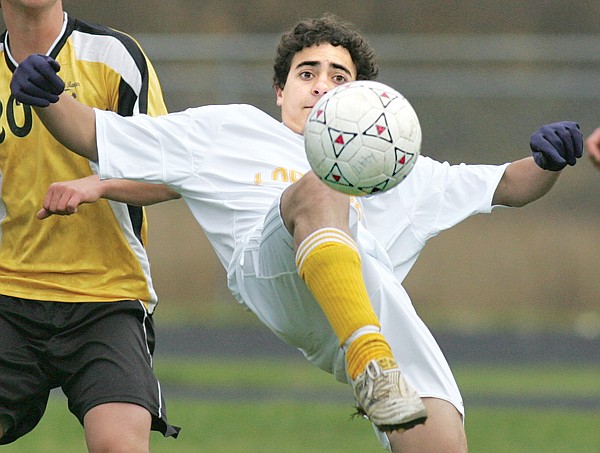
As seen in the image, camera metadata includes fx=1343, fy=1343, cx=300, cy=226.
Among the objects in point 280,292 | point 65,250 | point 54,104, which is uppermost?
point 54,104

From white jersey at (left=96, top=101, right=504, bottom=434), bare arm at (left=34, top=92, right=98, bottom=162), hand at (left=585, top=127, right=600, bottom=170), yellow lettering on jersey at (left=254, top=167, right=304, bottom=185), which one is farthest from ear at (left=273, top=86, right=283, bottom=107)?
hand at (left=585, top=127, right=600, bottom=170)

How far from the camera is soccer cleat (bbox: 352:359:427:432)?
4176mm

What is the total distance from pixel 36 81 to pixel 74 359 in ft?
3.76

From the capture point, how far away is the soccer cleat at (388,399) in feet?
13.7

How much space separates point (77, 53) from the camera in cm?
526

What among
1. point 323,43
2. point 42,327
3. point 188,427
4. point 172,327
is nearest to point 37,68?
Result: point 42,327

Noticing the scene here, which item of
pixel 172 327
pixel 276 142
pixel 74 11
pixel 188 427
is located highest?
pixel 276 142

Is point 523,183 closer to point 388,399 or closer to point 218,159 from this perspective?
point 218,159

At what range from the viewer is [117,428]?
15.7 ft

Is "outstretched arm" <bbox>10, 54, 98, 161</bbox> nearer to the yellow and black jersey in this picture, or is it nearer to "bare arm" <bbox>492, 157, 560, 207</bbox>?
the yellow and black jersey

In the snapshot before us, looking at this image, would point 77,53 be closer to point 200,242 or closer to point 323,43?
point 323,43

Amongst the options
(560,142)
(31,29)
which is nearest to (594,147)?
(560,142)

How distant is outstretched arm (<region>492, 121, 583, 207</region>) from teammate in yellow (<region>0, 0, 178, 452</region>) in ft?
4.55

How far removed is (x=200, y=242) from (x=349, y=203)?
33.1 ft
